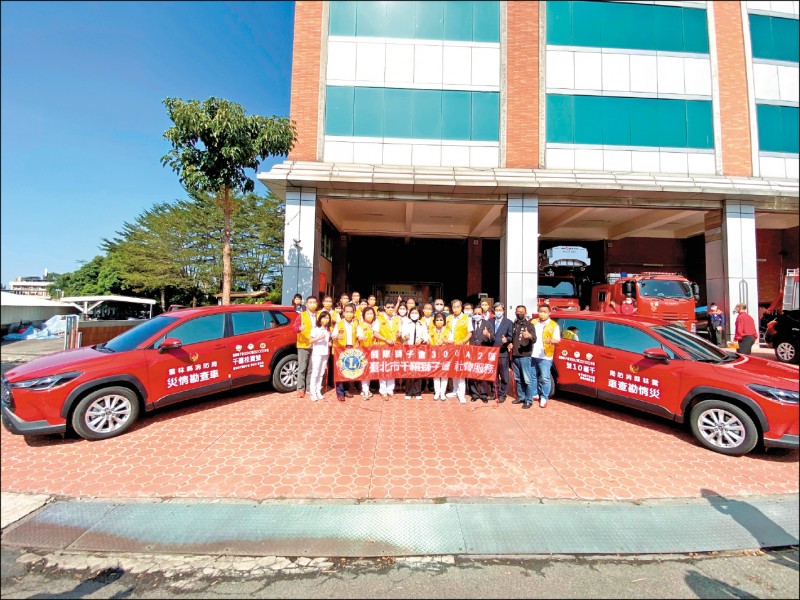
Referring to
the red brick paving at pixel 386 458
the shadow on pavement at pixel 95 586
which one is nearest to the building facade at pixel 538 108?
the red brick paving at pixel 386 458

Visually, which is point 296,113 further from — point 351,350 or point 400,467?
point 400,467

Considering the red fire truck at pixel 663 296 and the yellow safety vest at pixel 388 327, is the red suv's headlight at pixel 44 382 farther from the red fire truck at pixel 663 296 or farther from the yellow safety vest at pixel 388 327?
the red fire truck at pixel 663 296

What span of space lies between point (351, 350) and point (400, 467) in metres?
2.80

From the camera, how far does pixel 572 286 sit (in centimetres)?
1478

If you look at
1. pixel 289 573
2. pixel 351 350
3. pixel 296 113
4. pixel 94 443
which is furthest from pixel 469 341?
pixel 296 113

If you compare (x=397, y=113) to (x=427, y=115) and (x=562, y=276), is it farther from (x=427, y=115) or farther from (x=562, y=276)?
(x=562, y=276)

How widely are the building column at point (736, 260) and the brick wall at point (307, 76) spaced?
13694 mm

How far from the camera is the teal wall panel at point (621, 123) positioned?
11797 millimetres

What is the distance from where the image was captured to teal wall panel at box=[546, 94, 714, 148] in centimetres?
1180

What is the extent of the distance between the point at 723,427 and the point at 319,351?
577 cm

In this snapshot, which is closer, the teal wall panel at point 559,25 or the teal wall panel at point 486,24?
the teal wall panel at point 486,24

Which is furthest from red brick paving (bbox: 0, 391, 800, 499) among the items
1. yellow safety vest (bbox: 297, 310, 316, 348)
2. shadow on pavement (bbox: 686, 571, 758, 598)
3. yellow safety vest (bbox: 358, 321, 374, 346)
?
yellow safety vest (bbox: 358, 321, 374, 346)

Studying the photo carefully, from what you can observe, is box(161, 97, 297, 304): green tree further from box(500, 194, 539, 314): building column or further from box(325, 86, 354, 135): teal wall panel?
box(500, 194, 539, 314): building column

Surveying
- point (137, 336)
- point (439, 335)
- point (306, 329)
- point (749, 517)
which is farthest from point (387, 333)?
point (749, 517)
